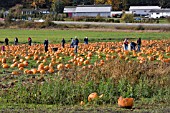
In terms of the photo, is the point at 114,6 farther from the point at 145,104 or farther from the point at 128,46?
the point at 145,104

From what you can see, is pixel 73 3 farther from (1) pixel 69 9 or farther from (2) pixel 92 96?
(2) pixel 92 96

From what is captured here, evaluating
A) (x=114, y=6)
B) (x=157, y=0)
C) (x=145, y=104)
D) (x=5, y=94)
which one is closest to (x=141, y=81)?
(x=145, y=104)

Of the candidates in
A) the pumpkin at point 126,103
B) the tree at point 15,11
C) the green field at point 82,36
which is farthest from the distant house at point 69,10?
the pumpkin at point 126,103

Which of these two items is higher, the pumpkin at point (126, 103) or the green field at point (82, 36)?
the pumpkin at point (126, 103)

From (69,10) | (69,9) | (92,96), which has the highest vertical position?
(92,96)

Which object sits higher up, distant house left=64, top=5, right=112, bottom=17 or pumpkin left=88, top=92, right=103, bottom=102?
pumpkin left=88, top=92, right=103, bottom=102

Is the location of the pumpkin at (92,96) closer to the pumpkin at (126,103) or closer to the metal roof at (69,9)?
the pumpkin at (126,103)

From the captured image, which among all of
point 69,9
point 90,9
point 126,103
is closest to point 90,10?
point 90,9

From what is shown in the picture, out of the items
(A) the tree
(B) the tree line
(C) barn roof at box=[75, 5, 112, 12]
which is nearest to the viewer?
(A) the tree

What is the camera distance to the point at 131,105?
12.3 metres

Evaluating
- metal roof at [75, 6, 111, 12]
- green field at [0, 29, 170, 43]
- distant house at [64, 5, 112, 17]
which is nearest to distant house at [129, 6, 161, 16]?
distant house at [64, 5, 112, 17]

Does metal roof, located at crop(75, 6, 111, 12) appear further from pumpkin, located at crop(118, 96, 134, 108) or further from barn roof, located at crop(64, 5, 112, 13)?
pumpkin, located at crop(118, 96, 134, 108)

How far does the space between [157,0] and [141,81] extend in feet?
479

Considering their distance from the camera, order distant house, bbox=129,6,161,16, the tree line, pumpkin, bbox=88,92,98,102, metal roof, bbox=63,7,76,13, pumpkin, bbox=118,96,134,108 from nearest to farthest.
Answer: pumpkin, bbox=118,96,134,108
pumpkin, bbox=88,92,98,102
metal roof, bbox=63,7,76,13
distant house, bbox=129,6,161,16
the tree line
